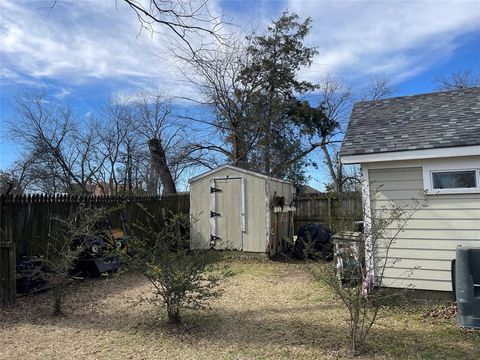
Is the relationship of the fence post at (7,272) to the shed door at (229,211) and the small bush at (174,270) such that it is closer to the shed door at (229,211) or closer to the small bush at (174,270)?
the small bush at (174,270)

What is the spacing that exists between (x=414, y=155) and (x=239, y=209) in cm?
A: 532

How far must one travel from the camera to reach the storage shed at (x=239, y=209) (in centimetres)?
968

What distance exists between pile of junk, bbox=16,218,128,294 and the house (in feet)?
13.0

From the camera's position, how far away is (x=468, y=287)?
398cm

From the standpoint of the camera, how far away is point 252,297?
19.7 ft

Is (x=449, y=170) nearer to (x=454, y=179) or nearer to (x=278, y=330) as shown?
(x=454, y=179)

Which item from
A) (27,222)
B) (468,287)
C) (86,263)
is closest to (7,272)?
(27,222)

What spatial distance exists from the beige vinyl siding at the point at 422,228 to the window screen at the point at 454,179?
5.4 inches

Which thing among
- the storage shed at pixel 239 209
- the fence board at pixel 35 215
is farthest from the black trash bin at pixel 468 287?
the storage shed at pixel 239 209

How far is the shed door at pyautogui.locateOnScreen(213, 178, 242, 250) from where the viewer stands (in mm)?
9922

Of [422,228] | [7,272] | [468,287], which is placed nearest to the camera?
[468,287]

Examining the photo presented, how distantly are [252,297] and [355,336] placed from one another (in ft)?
8.33

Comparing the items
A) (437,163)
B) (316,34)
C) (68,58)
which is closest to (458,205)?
(437,163)

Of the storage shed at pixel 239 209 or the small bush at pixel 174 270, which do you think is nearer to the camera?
the small bush at pixel 174 270
